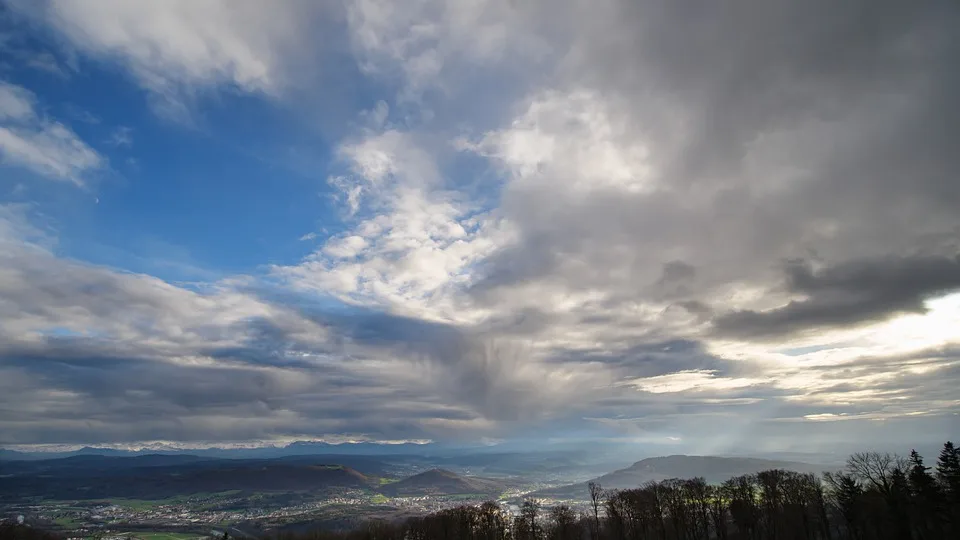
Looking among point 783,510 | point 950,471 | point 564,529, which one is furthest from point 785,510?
point 564,529

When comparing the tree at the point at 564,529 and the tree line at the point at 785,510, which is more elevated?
the tree line at the point at 785,510

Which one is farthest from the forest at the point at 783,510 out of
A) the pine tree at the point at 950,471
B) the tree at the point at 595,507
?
the tree at the point at 595,507

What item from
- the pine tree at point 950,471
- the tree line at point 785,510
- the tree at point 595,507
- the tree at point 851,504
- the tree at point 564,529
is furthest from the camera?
the tree at point 564,529

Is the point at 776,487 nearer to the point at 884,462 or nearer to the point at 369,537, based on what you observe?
the point at 884,462

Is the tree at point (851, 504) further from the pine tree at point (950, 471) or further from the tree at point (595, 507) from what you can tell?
the tree at point (595, 507)

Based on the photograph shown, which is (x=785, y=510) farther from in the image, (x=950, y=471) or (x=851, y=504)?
(x=950, y=471)

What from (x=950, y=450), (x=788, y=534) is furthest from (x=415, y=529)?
(x=950, y=450)

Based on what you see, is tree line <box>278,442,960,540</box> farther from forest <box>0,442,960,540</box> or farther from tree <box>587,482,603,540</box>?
tree <box>587,482,603,540</box>

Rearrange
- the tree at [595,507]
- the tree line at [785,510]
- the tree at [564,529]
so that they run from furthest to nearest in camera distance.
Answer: the tree at [564,529] < the tree at [595,507] < the tree line at [785,510]
